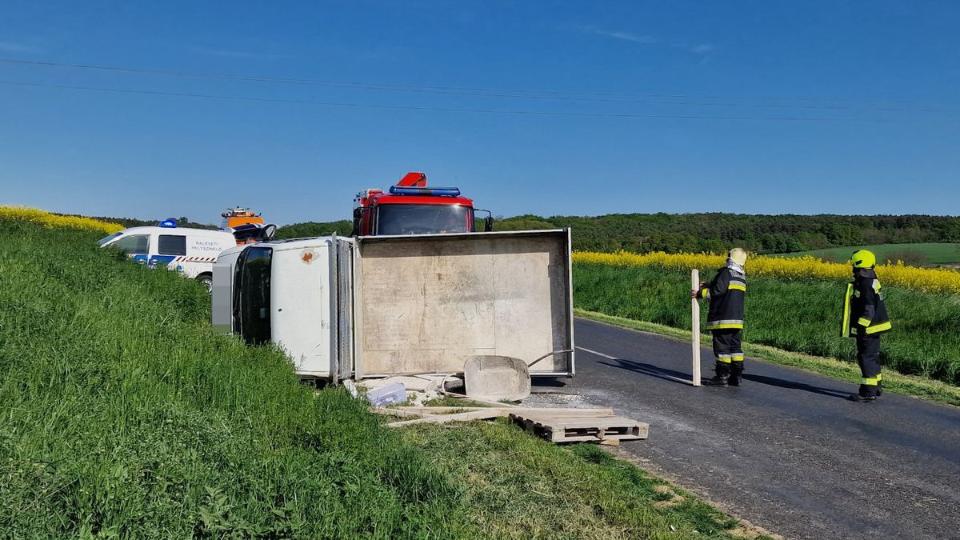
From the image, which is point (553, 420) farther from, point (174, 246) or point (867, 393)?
point (174, 246)

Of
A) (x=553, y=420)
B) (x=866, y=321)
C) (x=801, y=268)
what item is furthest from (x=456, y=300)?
(x=801, y=268)

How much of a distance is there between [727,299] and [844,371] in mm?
2892

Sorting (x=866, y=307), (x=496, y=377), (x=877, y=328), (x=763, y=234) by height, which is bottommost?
(x=496, y=377)

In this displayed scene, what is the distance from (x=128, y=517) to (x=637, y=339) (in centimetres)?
1367

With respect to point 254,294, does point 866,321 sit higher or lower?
lower

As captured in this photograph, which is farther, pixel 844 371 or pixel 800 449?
pixel 844 371

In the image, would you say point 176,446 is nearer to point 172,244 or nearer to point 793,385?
point 793,385

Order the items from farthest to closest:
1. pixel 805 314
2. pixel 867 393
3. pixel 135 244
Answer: pixel 135 244, pixel 805 314, pixel 867 393

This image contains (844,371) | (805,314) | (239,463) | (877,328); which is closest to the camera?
(239,463)

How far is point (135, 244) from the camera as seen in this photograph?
19.7m

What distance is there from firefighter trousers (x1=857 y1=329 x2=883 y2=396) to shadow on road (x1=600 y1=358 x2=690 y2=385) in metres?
2.18

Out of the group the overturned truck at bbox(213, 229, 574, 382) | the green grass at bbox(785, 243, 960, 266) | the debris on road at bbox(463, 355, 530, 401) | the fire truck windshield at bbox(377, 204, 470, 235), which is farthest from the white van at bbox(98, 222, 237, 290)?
the green grass at bbox(785, 243, 960, 266)

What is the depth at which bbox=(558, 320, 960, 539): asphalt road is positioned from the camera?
534 centimetres

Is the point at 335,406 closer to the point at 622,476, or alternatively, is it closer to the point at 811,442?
the point at 622,476
